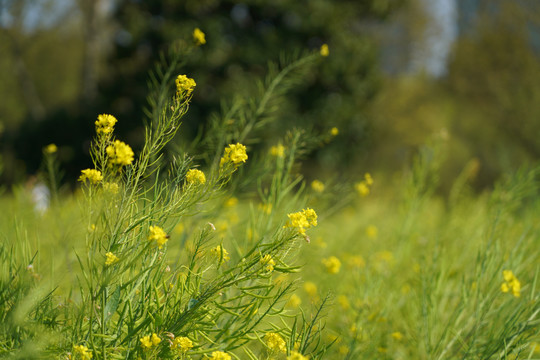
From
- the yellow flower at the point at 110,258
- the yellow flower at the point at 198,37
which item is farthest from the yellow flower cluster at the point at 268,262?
the yellow flower at the point at 198,37

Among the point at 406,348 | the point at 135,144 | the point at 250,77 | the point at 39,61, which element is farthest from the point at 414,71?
the point at 406,348

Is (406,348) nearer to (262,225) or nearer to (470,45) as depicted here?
(262,225)

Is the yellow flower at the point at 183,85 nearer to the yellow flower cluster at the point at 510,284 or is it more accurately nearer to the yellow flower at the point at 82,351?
the yellow flower at the point at 82,351

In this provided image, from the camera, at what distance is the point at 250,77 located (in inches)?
315

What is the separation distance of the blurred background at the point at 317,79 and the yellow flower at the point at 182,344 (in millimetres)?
3541

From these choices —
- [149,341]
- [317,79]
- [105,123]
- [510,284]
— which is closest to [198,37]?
[105,123]

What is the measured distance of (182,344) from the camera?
99 cm

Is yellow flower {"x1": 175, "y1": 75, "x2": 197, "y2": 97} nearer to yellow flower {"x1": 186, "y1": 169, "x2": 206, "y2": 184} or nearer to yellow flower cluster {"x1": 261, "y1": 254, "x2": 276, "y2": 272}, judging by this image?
yellow flower {"x1": 186, "y1": 169, "x2": 206, "y2": 184}

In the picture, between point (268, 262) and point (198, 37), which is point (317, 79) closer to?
point (198, 37)

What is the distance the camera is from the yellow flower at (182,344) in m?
0.99

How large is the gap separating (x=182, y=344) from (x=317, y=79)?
27.6ft

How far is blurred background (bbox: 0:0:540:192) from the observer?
8156 mm

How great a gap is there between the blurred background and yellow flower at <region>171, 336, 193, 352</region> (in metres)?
3.54

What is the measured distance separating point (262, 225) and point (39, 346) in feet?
3.00
